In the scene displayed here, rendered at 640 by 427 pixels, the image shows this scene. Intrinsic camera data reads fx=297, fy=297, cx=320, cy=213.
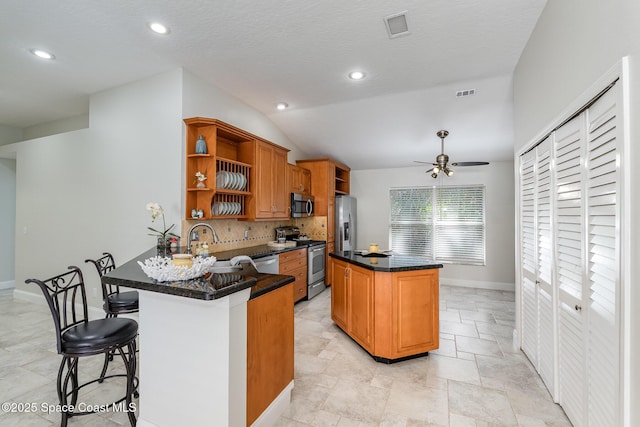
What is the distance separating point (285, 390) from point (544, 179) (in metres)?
2.60

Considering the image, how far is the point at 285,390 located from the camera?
211cm

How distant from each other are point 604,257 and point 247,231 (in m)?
3.94

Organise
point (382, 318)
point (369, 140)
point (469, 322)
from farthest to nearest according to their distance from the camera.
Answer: point (369, 140) → point (469, 322) → point (382, 318)

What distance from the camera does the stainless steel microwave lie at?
499 centimetres

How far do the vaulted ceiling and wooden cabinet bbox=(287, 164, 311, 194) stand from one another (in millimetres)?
831

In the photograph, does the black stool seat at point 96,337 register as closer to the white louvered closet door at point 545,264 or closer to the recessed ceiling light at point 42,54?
the recessed ceiling light at point 42,54

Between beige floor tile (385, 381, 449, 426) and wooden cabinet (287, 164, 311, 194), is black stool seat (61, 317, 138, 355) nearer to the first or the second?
beige floor tile (385, 381, 449, 426)

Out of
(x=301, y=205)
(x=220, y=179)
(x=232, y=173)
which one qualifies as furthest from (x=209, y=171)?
(x=301, y=205)

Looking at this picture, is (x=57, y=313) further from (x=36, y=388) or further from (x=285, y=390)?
(x=285, y=390)

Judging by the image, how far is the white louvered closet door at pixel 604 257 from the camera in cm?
138

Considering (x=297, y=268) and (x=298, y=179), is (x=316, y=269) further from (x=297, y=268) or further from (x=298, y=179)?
(x=298, y=179)

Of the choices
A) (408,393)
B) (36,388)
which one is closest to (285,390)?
(408,393)

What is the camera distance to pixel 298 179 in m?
5.39

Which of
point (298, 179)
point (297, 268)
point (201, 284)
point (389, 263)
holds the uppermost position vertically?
point (298, 179)
